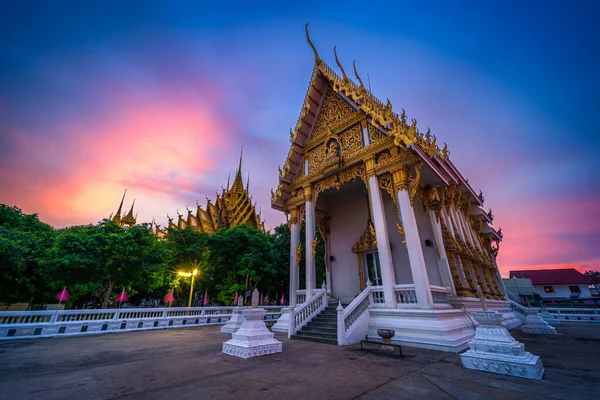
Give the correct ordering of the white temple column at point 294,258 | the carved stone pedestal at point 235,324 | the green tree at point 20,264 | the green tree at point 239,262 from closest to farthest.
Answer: the carved stone pedestal at point 235,324 < the white temple column at point 294,258 < the green tree at point 20,264 < the green tree at point 239,262

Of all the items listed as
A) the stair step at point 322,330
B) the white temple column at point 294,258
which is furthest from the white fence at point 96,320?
the stair step at point 322,330

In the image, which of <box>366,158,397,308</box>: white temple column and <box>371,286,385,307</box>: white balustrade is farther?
<box>371,286,385,307</box>: white balustrade

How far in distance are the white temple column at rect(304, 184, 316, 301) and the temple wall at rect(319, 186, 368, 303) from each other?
6.10 ft

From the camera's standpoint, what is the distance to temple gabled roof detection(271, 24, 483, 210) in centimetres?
747

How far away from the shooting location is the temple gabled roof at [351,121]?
7467mm

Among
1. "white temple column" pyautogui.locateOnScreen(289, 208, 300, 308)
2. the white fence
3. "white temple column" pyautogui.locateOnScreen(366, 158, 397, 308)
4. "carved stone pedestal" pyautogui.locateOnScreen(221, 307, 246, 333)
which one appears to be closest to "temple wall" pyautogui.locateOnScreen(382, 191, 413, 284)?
"white temple column" pyautogui.locateOnScreen(366, 158, 397, 308)

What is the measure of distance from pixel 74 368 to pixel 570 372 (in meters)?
7.61

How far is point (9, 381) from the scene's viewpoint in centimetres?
302

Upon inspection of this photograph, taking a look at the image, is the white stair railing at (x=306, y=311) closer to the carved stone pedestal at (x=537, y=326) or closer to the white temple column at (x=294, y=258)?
the white temple column at (x=294, y=258)

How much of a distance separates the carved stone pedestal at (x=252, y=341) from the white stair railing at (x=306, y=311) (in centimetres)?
237

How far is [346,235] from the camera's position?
35.6 ft

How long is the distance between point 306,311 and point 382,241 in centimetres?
345

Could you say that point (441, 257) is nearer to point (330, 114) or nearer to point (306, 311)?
point (306, 311)

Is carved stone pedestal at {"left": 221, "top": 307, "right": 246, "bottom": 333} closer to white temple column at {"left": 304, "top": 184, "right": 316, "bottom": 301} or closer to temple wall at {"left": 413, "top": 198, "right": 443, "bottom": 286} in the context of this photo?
white temple column at {"left": 304, "top": 184, "right": 316, "bottom": 301}
